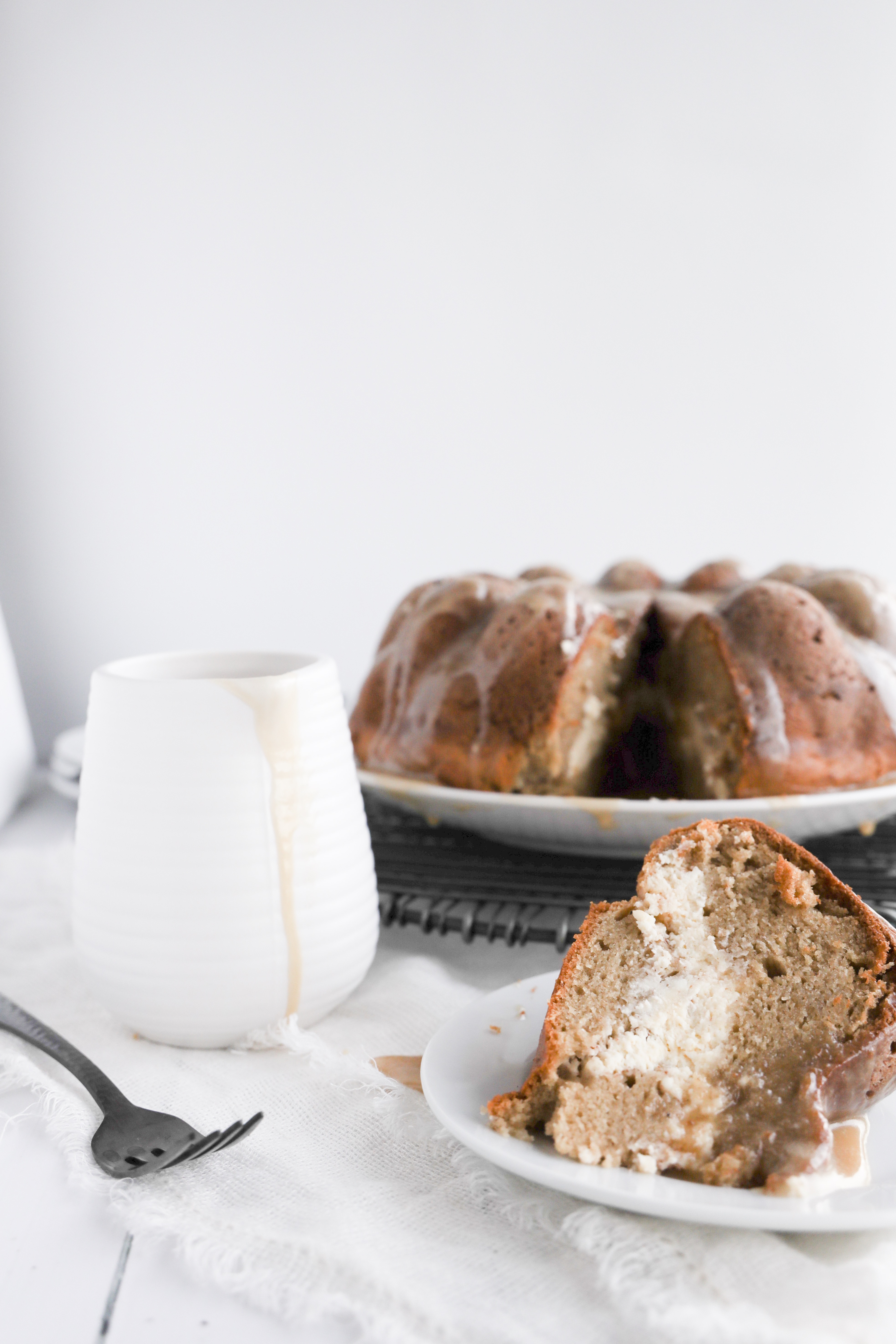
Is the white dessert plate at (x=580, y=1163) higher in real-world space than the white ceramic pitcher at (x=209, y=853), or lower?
lower

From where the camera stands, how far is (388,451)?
2.48 metres

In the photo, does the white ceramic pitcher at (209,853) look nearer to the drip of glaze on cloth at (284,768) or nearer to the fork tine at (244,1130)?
the drip of glaze on cloth at (284,768)

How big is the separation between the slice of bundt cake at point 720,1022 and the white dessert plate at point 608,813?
0.34m

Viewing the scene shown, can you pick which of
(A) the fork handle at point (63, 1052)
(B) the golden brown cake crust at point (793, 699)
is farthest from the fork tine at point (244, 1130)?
(B) the golden brown cake crust at point (793, 699)

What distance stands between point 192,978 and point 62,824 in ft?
3.64

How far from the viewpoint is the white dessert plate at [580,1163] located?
0.65 meters

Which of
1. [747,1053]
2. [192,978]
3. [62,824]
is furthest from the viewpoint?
[62,824]

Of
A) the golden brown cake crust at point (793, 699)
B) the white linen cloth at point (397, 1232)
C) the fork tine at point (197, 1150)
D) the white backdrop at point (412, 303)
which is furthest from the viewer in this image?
the white backdrop at point (412, 303)

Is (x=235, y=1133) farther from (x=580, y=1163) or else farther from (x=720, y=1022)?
(x=720, y=1022)

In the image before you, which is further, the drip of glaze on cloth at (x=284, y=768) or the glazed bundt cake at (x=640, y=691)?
the glazed bundt cake at (x=640, y=691)

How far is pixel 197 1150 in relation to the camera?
810 millimetres

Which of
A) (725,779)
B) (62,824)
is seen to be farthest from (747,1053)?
(62,824)

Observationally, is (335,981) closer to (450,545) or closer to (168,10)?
(450,545)

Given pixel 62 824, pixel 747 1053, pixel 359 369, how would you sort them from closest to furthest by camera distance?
pixel 747 1053, pixel 62 824, pixel 359 369
